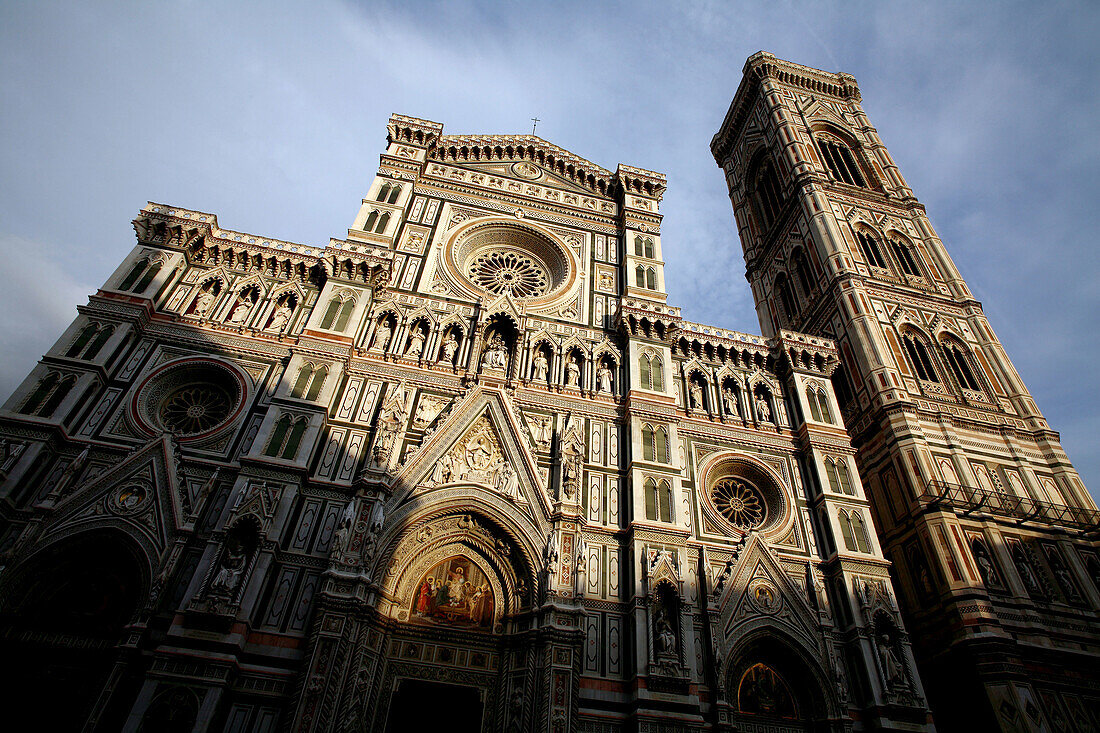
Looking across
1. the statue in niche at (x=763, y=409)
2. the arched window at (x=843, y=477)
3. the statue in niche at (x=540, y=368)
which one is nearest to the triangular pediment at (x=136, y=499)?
the statue in niche at (x=540, y=368)

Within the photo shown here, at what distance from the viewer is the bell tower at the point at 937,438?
48.4 feet

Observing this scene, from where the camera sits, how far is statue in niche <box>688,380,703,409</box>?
18.3 m

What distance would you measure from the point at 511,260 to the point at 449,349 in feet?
18.0

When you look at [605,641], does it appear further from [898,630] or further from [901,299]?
[901,299]

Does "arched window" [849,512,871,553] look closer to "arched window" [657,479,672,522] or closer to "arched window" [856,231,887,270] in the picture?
"arched window" [657,479,672,522]

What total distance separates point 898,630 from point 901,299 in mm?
13551

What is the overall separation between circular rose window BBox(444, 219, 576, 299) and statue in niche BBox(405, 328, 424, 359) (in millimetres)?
2938

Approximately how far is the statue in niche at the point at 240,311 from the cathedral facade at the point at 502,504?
0.36 ft

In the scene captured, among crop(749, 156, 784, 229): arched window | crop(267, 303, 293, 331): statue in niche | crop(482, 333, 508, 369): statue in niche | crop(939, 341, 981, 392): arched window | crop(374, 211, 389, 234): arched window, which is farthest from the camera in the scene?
crop(749, 156, 784, 229): arched window

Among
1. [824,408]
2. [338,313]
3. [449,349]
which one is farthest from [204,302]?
[824,408]

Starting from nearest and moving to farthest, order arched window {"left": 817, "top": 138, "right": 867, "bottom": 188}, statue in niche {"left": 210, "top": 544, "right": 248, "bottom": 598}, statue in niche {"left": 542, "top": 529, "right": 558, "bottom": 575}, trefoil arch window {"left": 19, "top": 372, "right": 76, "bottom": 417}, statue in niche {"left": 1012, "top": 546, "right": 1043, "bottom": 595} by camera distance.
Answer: statue in niche {"left": 210, "top": 544, "right": 248, "bottom": 598}
statue in niche {"left": 542, "top": 529, "right": 558, "bottom": 575}
trefoil arch window {"left": 19, "top": 372, "right": 76, "bottom": 417}
statue in niche {"left": 1012, "top": 546, "right": 1043, "bottom": 595}
arched window {"left": 817, "top": 138, "right": 867, "bottom": 188}

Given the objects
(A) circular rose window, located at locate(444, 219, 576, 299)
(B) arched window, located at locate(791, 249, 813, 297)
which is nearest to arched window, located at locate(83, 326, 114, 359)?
(A) circular rose window, located at locate(444, 219, 576, 299)

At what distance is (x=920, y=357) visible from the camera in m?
22.0

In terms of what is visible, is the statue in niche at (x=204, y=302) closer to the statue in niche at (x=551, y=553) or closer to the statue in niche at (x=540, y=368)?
the statue in niche at (x=540, y=368)
